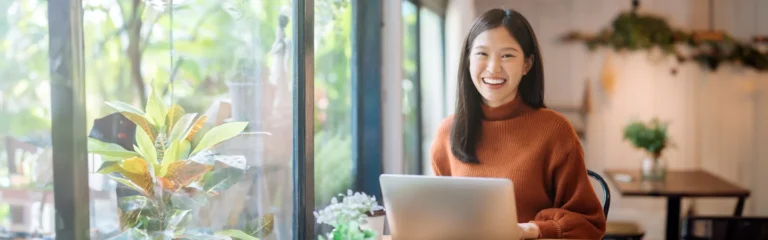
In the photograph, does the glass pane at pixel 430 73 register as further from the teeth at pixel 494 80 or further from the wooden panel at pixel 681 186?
the teeth at pixel 494 80

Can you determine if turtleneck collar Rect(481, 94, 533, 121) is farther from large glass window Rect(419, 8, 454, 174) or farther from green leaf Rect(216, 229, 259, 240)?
large glass window Rect(419, 8, 454, 174)

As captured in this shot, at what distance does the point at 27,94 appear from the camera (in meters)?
1.32

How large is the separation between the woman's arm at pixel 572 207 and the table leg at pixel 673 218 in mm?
2292

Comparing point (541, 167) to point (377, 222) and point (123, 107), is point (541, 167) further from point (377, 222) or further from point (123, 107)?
point (123, 107)

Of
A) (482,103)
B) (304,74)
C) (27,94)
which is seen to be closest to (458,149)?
(482,103)

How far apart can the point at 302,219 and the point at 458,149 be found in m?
0.57

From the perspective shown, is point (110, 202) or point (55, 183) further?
point (110, 202)

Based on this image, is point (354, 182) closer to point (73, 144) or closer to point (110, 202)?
point (110, 202)

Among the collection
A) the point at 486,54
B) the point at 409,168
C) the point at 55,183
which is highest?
the point at 486,54

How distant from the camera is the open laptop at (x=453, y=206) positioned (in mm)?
1477

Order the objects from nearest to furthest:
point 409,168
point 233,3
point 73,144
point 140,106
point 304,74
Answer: point 73,144
point 140,106
point 233,3
point 304,74
point 409,168

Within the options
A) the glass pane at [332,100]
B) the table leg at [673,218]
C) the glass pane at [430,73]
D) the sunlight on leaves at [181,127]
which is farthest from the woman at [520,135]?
the table leg at [673,218]

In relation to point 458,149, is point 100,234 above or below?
below

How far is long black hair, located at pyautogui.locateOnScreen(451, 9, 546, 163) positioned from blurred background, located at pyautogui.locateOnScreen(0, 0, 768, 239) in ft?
1.77
